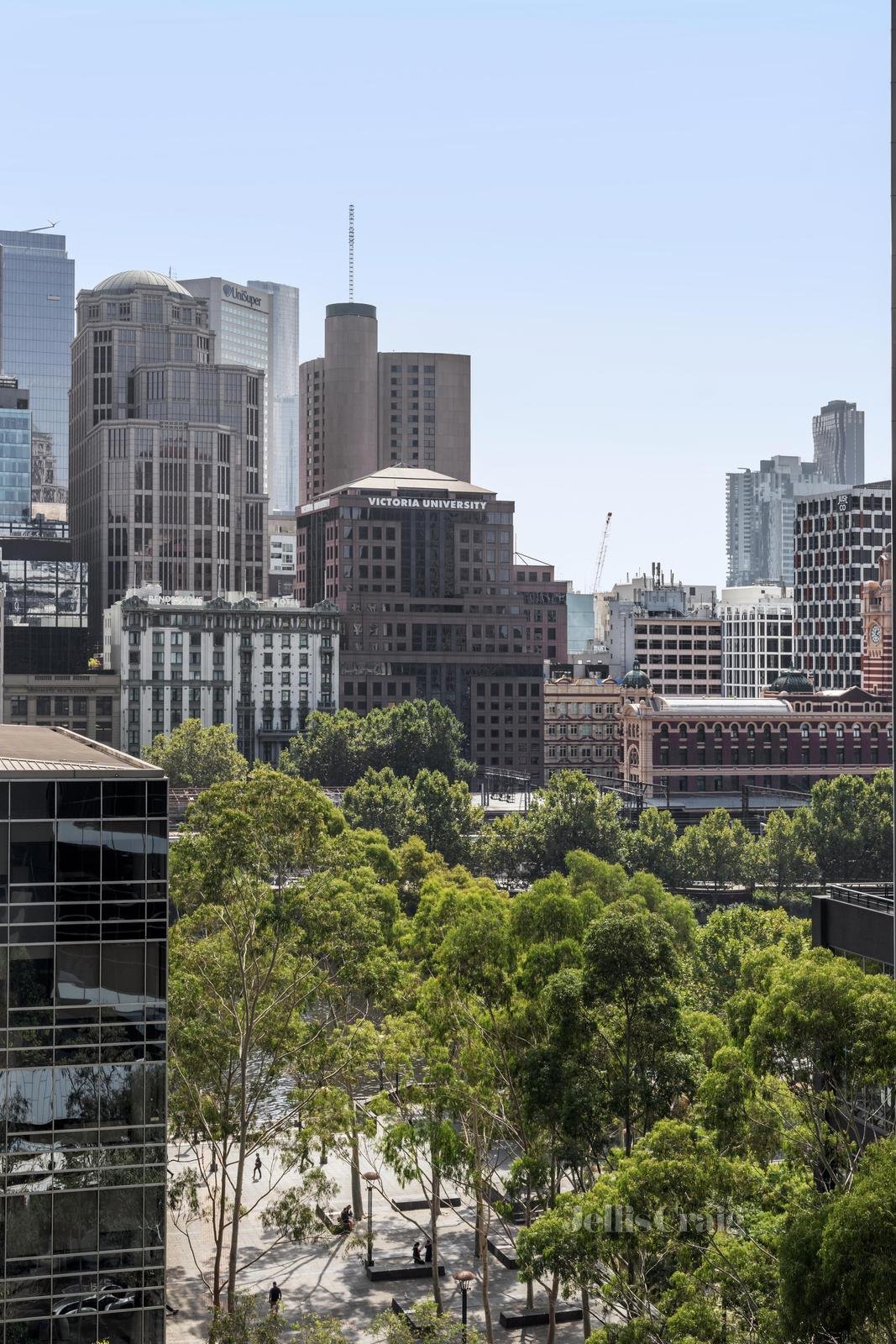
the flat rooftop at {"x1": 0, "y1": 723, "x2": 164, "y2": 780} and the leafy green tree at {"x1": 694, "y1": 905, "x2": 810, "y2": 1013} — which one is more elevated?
the flat rooftop at {"x1": 0, "y1": 723, "x2": 164, "y2": 780}

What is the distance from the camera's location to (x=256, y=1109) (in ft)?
221

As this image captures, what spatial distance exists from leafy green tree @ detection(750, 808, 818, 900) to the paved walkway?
85.7m

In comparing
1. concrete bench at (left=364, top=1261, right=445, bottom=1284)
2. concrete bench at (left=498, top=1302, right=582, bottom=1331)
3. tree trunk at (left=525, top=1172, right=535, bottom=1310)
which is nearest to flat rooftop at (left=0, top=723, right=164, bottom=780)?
tree trunk at (left=525, top=1172, right=535, bottom=1310)

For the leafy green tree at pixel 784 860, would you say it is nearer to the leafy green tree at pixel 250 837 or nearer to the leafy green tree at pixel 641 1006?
the leafy green tree at pixel 250 837

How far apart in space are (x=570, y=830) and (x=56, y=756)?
11042 centimetres

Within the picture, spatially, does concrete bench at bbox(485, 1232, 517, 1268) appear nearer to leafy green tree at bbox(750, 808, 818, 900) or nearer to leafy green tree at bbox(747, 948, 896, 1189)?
leafy green tree at bbox(747, 948, 896, 1189)

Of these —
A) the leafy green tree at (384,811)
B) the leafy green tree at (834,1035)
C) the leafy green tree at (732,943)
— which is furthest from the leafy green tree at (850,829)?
the leafy green tree at (834,1035)

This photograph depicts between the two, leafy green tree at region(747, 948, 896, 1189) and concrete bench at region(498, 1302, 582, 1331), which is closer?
leafy green tree at region(747, 948, 896, 1189)

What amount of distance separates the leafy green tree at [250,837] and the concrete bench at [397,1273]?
20.7 metres

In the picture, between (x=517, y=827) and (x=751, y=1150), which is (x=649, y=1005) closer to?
(x=751, y=1150)

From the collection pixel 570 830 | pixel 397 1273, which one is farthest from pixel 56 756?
pixel 570 830

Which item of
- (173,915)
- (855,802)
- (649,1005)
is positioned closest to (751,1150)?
(649,1005)

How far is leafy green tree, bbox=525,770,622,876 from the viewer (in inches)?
6555

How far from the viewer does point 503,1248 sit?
271 ft
